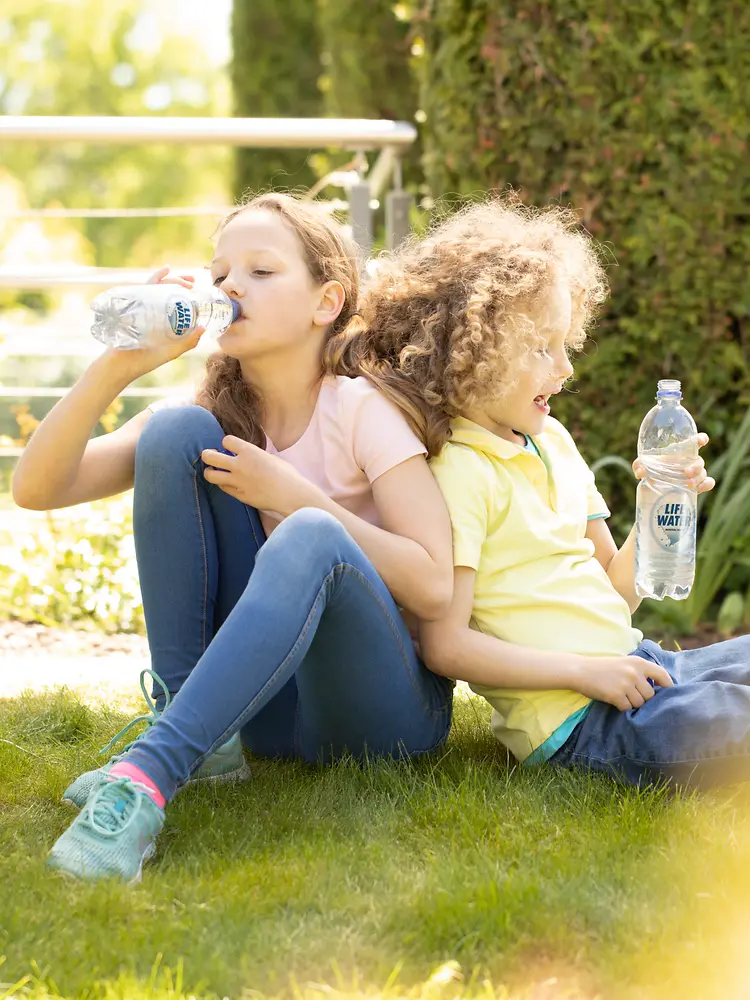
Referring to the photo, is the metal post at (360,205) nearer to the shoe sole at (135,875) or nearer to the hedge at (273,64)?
the shoe sole at (135,875)

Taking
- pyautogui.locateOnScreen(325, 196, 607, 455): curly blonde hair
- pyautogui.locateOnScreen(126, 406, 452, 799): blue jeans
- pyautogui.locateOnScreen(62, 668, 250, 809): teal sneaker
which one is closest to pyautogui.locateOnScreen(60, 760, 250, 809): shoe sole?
pyautogui.locateOnScreen(62, 668, 250, 809): teal sneaker

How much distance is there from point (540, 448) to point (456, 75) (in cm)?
236

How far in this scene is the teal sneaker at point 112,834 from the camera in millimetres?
2025

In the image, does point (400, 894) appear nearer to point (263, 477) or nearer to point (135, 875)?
point (135, 875)

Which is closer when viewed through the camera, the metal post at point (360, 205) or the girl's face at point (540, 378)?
the girl's face at point (540, 378)

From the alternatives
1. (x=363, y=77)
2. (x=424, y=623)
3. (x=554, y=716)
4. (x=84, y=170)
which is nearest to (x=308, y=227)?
(x=424, y=623)

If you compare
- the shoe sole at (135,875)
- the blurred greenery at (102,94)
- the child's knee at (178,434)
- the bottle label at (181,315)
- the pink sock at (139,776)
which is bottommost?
the blurred greenery at (102,94)

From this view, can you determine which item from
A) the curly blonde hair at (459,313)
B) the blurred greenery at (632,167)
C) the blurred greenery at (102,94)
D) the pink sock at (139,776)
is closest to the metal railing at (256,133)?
the blurred greenery at (632,167)

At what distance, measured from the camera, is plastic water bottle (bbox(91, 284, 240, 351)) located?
7.91 ft

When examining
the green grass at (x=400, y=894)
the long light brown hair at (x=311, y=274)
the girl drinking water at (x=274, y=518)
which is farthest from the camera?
the long light brown hair at (x=311, y=274)

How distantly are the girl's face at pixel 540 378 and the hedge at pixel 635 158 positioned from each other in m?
1.71

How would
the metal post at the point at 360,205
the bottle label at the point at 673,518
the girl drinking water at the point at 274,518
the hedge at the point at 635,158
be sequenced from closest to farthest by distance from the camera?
1. the girl drinking water at the point at 274,518
2. the bottle label at the point at 673,518
3. the hedge at the point at 635,158
4. the metal post at the point at 360,205

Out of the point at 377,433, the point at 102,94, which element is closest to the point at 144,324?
the point at 377,433

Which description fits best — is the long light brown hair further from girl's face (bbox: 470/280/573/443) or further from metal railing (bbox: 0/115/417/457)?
metal railing (bbox: 0/115/417/457)
